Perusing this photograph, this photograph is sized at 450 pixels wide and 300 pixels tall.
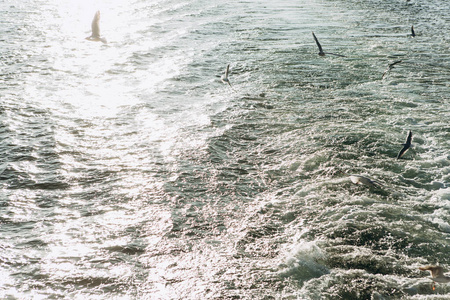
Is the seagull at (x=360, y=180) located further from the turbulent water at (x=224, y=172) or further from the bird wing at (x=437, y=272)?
the bird wing at (x=437, y=272)

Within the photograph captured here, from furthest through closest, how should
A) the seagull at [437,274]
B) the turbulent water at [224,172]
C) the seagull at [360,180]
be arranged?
the seagull at [360,180]
the turbulent water at [224,172]
the seagull at [437,274]

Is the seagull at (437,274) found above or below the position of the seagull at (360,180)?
below

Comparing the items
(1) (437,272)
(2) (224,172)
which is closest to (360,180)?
(1) (437,272)

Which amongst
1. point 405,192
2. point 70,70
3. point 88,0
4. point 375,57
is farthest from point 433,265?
point 88,0

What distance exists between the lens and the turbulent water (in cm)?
456

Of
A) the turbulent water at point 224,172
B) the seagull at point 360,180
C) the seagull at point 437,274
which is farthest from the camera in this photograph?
the seagull at point 360,180

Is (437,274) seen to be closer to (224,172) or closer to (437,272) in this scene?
(437,272)

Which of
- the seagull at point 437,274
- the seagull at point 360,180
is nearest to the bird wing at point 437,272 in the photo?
the seagull at point 437,274

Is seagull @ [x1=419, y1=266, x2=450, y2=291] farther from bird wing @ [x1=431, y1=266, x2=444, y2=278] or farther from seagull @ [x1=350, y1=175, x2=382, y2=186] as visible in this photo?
seagull @ [x1=350, y1=175, x2=382, y2=186]

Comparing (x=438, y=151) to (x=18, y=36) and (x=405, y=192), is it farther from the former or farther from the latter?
(x=18, y=36)

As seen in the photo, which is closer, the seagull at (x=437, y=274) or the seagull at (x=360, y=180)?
the seagull at (x=437, y=274)

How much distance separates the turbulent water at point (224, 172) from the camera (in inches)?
180

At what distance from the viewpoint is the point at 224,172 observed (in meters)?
6.77

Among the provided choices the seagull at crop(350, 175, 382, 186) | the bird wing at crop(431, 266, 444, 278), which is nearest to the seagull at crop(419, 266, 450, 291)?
the bird wing at crop(431, 266, 444, 278)
